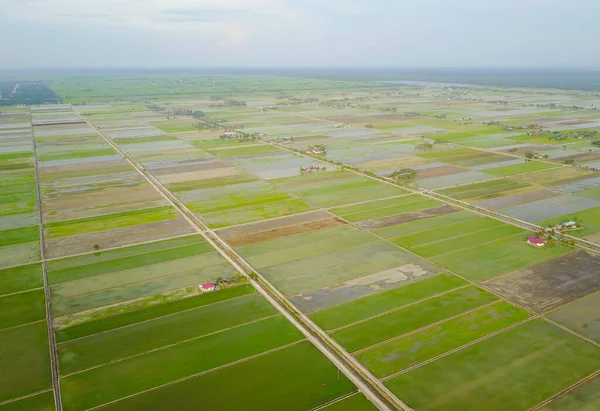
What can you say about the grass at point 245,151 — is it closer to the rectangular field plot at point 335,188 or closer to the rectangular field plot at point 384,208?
the rectangular field plot at point 335,188

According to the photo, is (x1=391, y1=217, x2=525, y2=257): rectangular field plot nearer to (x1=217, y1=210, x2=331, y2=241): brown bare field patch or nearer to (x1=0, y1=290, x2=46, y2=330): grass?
(x1=217, y1=210, x2=331, y2=241): brown bare field patch

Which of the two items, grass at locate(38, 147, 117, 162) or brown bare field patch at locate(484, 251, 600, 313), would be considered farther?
grass at locate(38, 147, 117, 162)

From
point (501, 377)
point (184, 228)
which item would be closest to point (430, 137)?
point (184, 228)

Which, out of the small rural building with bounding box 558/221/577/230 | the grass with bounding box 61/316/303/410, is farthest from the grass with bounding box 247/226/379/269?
the small rural building with bounding box 558/221/577/230

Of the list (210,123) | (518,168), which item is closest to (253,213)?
(518,168)

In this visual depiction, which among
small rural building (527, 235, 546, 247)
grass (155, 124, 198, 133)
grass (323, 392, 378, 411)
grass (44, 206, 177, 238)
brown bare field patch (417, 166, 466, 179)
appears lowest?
grass (323, 392, 378, 411)

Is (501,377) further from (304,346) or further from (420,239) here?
(420,239)

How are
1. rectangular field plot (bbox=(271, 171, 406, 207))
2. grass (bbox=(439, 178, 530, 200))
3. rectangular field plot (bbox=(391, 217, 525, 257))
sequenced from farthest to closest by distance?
grass (bbox=(439, 178, 530, 200)) < rectangular field plot (bbox=(271, 171, 406, 207)) < rectangular field plot (bbox=(391, 217, 525, 257))
